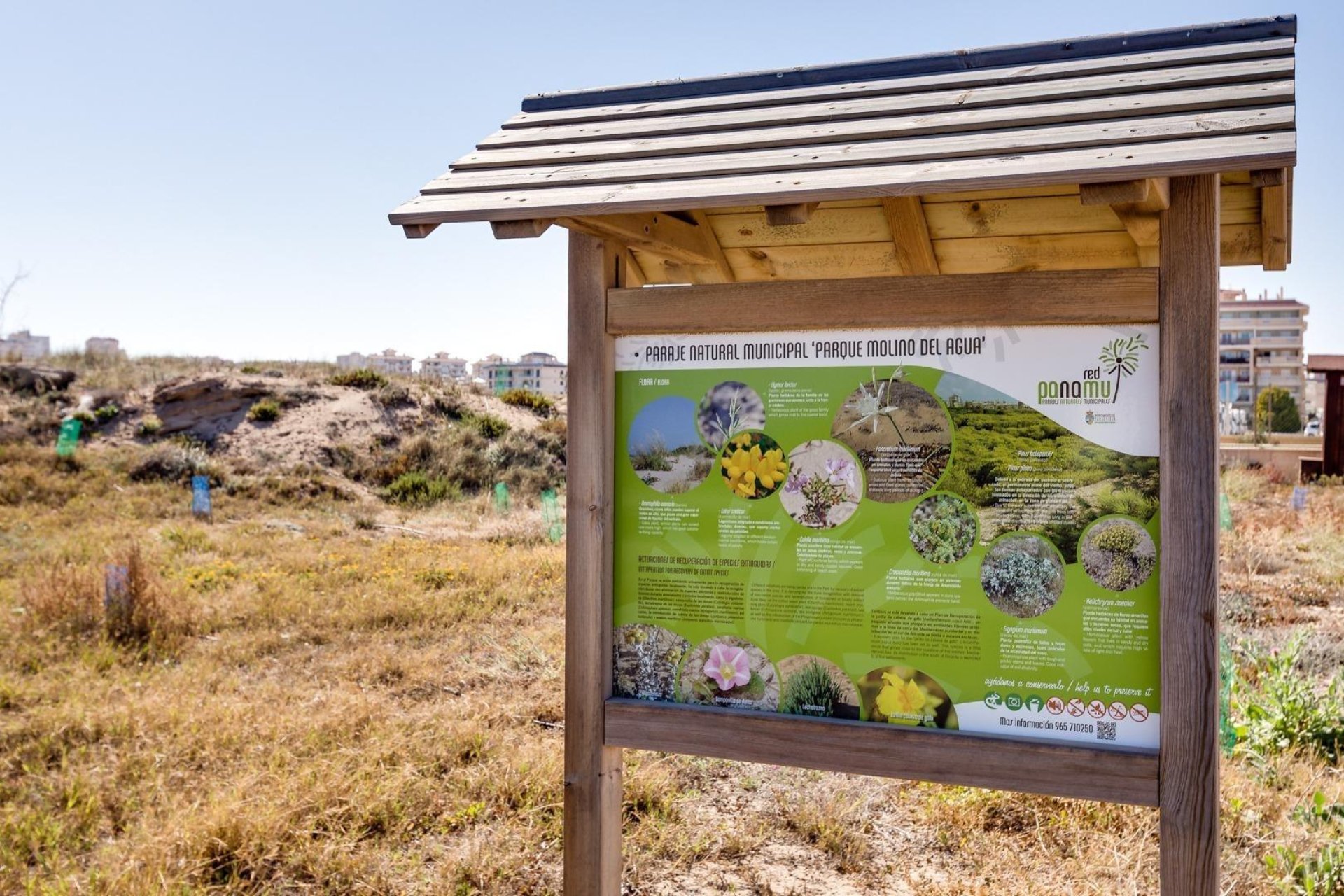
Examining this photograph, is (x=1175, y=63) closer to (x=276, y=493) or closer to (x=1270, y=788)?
(x=1270, y=788)

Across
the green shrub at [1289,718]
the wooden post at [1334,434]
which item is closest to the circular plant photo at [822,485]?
the green shrub at [1289,718]

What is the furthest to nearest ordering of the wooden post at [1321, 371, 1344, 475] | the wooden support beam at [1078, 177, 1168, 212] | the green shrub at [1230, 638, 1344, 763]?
1. the wooden post at [1321, 371, 1344, 475]
2. the green shrub at [1230, 638, 1344, 763]
3. the wooden support beam at [1078, 177, 1168, 212]

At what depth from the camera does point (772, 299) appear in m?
2.92

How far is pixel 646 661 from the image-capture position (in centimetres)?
309

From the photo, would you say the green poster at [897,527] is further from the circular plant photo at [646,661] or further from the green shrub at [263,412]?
the green shrub at [263,412]

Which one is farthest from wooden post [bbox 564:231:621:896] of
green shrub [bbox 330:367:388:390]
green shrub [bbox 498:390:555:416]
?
green shrub [bbox 498:390:555:416]

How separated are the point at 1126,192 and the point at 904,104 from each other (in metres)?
0.94

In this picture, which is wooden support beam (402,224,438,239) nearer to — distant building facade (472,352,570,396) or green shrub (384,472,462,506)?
green shrub (384,472,462,506)

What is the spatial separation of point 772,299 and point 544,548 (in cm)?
891

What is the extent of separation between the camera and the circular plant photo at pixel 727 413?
9.73ft

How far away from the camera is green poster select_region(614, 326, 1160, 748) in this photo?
8.52ft

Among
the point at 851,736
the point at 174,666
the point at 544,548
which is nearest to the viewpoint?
the point at 851,736

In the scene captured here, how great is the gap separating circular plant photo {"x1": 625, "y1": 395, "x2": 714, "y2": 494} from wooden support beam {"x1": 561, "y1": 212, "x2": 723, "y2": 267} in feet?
1.89

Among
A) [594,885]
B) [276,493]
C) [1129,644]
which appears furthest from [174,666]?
[276,493]
